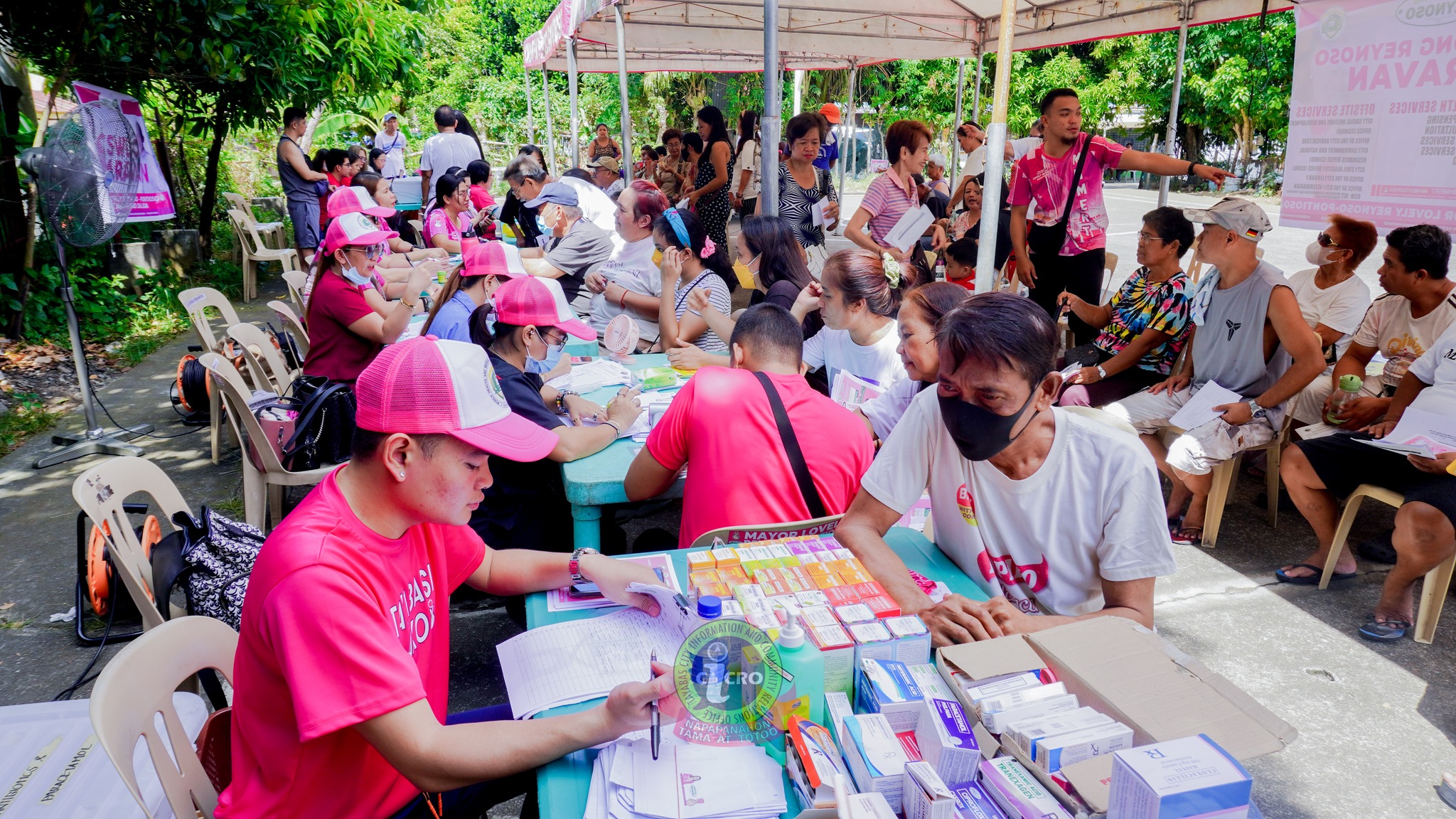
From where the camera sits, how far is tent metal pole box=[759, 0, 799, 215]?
14.5ft

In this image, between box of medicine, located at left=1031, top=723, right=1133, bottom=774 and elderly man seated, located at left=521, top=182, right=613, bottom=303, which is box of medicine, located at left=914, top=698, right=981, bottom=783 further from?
elderly man seated, located at left=521, top=182, right=613, bottom=303

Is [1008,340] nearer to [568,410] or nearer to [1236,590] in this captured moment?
[568,410]

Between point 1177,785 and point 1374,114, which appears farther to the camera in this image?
point 1374,114

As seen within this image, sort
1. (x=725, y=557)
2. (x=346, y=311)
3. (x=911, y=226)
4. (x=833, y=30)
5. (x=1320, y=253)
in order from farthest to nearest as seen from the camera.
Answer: (x=833, y=30)
(x=911, y=226)
(x=1320, y=253)
(x=346, y=311)
(x=725, y=557)

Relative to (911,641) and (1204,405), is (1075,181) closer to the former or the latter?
(1204,405)

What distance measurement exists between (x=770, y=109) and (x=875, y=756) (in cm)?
401

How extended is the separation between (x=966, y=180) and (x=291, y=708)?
7476 mm

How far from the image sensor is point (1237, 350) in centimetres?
412

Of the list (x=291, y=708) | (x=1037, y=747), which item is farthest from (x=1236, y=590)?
(x=291, y=708)

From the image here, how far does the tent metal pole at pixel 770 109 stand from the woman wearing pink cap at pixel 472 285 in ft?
5.07

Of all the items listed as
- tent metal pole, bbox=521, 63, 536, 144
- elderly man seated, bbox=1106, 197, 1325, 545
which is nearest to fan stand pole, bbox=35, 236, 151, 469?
elderly man seated, bbox=1106, 197, 1325, 545

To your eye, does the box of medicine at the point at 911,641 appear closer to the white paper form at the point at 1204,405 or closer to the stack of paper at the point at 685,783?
the stack of paper at the point at 685,783

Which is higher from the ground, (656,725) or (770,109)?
(770,109)

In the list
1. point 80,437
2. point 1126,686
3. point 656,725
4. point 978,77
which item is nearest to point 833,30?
point 978,77
